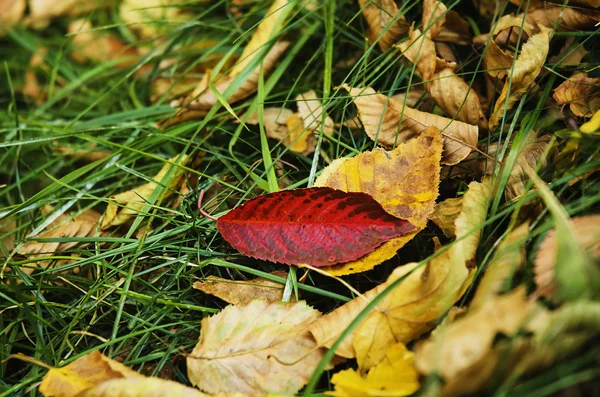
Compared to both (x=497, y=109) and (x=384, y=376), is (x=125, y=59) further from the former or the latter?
(x=384, y=376)

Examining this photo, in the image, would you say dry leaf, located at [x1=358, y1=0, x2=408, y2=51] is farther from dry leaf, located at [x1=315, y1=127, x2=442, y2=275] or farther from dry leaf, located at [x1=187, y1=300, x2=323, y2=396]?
dry leaf, located at [x1=187, y1=300, x2=323, y2=396]

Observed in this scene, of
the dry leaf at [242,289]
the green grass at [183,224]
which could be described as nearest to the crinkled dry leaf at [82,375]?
the green grass at [183,224]

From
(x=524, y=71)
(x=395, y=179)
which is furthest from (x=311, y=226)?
(x=524, y=71)

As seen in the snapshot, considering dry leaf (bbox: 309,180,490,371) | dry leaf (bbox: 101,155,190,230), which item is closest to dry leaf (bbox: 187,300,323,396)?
dry leaf (bbox: 309,180,490,371)

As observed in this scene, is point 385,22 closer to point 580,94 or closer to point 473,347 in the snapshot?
point 580,94

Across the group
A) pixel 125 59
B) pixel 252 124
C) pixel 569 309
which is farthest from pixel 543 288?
pixel 125 59

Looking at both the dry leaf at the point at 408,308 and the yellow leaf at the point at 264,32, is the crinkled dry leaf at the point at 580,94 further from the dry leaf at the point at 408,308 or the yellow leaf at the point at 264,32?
the yellow leaf at the point at 264,32
